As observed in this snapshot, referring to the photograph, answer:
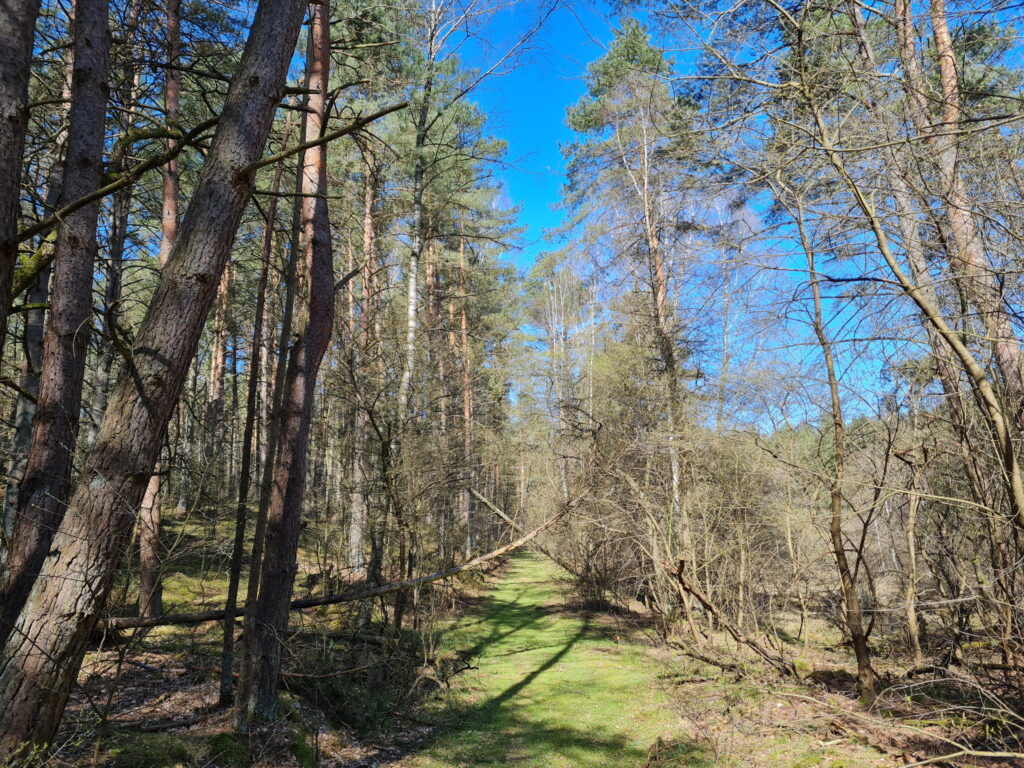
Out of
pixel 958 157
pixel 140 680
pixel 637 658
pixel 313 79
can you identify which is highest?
pixel 313 79

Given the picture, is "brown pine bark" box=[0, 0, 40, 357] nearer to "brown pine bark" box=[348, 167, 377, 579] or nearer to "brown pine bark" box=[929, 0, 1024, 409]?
"brown pine bark" box=[348, 167, 377, 579]

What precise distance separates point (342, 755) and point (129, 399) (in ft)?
14.3

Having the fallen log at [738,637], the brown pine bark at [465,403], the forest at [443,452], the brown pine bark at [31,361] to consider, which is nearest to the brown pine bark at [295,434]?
the forest at [443,452]

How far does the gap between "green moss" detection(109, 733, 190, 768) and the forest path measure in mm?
2289

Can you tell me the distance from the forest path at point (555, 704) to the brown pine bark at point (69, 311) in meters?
3.95

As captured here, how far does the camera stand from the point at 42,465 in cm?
409

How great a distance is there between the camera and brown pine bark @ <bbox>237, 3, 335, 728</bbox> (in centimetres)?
470

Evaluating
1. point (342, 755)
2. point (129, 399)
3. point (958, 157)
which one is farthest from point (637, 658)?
point (129, 399)

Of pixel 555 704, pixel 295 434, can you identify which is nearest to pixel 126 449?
pixel 295 434

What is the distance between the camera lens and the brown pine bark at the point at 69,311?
13.2 feet

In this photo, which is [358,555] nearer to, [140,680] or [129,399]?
[140,680]

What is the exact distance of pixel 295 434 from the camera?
5035 mm

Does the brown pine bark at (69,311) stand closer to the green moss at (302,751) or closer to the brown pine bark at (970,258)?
the green moss at (302,751)

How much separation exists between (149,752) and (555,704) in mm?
5281
